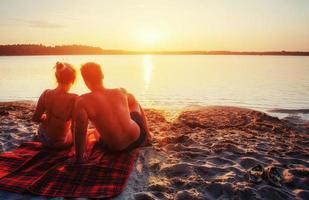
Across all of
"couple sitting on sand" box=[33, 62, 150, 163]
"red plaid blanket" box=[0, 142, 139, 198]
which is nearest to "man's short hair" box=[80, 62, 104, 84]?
"couple sitting on sand" box=[33, 62, 150, 163]

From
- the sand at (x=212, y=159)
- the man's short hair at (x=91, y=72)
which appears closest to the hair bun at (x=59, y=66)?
the man's short hair at (x=91, y=72)

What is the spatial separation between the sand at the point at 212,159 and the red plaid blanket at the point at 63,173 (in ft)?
0.60

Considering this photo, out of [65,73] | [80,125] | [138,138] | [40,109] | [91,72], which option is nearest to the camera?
[80,125]

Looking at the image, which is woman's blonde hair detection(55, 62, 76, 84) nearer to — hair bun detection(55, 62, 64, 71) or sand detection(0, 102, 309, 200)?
hair bun detection(55, 62, 64, 71)

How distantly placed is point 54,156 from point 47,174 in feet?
3.03

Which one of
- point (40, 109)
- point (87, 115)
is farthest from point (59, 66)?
point (87, 115)

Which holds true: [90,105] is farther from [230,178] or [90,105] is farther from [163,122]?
[163,122]

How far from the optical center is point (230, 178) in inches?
185

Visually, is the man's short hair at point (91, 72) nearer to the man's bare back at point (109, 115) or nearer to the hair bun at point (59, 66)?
the man's bare back at point (109, 115)

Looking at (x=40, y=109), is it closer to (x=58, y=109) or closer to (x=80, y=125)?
(x=58, y=109)

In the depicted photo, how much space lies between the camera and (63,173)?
4.68m

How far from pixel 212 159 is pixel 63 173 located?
263cm

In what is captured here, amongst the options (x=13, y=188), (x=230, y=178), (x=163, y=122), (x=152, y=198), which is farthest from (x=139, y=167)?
(x=163, y=122)

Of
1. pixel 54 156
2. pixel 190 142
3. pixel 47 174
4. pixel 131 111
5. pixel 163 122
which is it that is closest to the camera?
pixel 47 174
